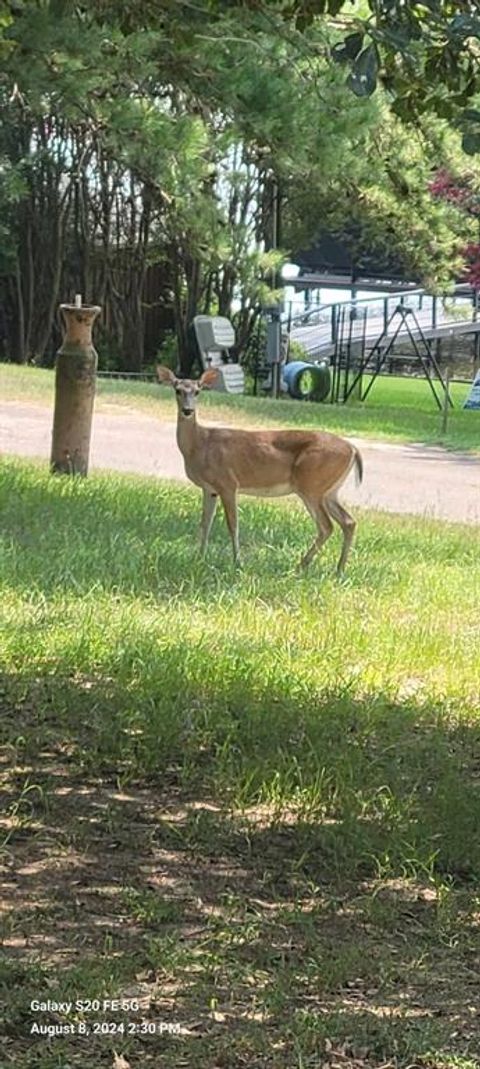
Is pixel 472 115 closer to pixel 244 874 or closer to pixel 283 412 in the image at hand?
pixel 244 874

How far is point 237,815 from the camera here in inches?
172

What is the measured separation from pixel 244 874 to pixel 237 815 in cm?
41

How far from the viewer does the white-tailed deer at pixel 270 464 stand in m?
8.73

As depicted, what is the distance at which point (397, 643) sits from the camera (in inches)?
256

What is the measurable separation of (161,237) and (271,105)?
633 inches

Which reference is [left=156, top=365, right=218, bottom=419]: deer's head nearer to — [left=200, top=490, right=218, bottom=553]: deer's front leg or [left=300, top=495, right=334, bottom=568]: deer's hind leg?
[left=200, top=490, right=218, bottom=553]: deer's front leg

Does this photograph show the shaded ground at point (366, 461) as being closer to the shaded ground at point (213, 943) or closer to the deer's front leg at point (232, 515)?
the deer's front leg at point (232, 515)

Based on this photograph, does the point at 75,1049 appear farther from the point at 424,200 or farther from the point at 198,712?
the point at 424,200

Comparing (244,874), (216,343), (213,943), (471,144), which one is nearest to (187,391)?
(471,144)

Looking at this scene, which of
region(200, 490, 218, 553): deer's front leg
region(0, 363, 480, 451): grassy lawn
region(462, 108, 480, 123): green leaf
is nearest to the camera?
region(462, 108, 480, 123): green leaf

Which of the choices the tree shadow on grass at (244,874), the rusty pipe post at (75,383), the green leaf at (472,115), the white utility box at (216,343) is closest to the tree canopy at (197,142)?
the green leaf at (472,115)

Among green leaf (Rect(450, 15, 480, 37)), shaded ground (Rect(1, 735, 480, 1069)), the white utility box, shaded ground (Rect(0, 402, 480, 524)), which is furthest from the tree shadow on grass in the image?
the white utility box

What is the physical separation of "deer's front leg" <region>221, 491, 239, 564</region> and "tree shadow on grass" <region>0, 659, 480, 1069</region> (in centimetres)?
286

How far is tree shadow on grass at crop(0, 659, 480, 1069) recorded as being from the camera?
3.14 meters
